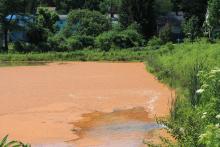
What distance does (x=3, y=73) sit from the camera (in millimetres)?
22594

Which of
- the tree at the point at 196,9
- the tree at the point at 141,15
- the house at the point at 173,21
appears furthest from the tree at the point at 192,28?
the house at the point at 173,21

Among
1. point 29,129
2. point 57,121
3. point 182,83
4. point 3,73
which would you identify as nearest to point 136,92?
point 182,83

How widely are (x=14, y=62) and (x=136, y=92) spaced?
1442 centimetres

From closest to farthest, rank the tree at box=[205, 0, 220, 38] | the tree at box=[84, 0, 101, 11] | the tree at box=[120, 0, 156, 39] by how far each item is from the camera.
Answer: the tree at box=[205, 0, 220, 38]
the tree at box=[120, 0, 156, 39]
the tree at box=[84, 0, 101, 11]

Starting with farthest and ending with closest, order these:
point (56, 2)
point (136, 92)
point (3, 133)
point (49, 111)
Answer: point (56, 2)
point (136, 92)
point (49, 111)
point (3, 133)

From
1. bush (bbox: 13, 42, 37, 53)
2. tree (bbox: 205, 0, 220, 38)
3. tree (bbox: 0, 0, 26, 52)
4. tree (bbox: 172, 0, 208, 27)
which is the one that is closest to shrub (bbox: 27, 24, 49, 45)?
bush (bbox: 13, 42, 37, 53)

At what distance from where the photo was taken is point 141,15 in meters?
39.9

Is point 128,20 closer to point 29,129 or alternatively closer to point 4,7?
point 4,7

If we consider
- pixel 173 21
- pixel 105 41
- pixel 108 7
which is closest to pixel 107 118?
pixel 105 41

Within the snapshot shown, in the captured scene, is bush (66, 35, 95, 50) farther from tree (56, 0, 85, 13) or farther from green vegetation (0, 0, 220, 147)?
tree (56, 0, 85, 13)

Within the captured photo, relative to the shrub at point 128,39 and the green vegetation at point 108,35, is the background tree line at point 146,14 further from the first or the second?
the shrub at point 128,39

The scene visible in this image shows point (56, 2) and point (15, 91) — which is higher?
point (56, 2)

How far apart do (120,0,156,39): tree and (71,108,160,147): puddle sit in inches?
1067

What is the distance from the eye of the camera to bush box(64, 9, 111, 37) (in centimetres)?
3600
